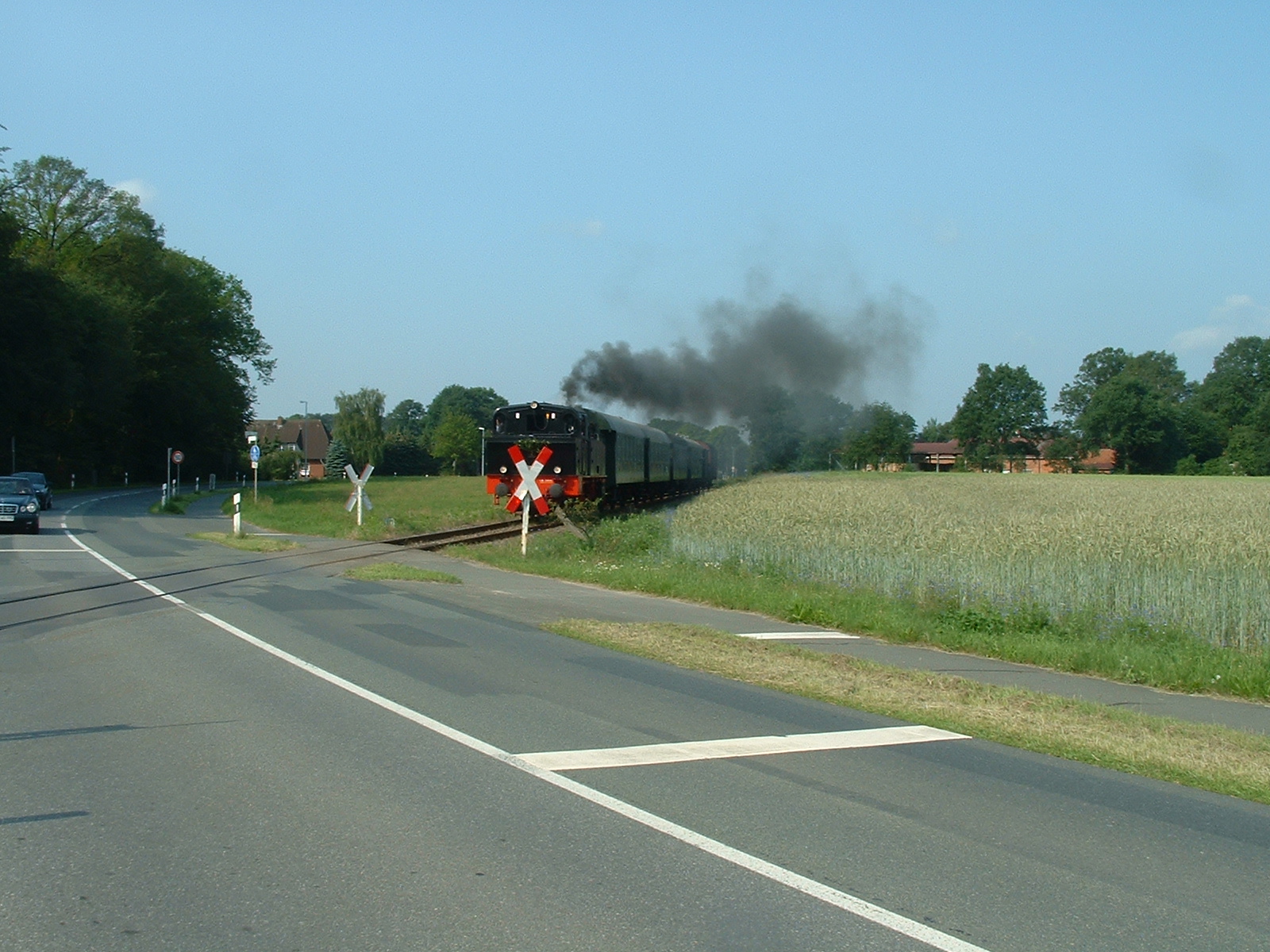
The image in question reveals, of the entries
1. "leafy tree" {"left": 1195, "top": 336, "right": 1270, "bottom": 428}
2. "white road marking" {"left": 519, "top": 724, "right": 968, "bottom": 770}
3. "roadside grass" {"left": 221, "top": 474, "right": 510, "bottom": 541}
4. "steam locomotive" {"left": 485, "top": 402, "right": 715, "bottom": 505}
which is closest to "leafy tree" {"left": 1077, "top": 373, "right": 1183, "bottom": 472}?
"leafy tree" {"left": 1195, "top": 336, "right": 1270, "bottom": 428}

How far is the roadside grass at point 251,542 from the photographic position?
1001 inches

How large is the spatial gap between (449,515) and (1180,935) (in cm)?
3419

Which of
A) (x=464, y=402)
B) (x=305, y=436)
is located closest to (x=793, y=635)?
(x=305, y=436)

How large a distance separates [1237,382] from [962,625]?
5159 inches

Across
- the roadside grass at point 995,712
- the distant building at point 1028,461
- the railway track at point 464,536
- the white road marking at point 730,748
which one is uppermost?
the distant building at point 1028,461

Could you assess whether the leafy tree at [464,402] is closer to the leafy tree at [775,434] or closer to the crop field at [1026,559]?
the leafy tree at [775,434]

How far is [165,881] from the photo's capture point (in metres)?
4.75

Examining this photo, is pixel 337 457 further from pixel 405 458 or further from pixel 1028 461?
pixel 1028 461

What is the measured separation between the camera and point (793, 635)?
13438mm

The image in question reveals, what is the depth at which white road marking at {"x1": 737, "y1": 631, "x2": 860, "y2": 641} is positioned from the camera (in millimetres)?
13094

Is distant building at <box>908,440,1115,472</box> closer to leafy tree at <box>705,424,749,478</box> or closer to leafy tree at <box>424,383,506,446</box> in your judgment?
leafy tree at <box>705,424,749,478</box>

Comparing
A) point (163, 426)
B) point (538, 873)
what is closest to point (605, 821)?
point (538, 873)

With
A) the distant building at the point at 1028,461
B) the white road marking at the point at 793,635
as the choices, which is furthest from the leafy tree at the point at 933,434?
the white road marking at the point at 793,635

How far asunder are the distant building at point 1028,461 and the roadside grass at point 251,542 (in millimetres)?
103106
